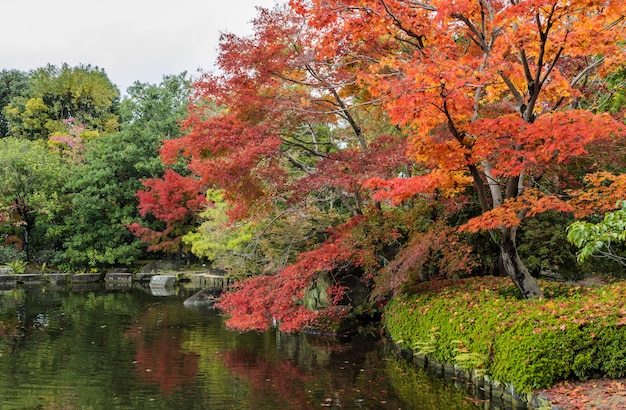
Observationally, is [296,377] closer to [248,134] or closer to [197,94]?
[248,134]

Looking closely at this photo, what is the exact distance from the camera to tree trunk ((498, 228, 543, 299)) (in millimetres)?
8055

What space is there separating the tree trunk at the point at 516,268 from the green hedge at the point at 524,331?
26 cm

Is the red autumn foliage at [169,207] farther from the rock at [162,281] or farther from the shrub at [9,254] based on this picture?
the shrub at [9,254]

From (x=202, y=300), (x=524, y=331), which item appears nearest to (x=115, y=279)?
(x=202, y=300)

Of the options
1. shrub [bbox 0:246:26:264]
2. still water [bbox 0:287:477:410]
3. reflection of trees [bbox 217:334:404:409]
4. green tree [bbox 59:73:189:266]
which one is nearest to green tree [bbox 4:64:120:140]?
green tree [bbox 59:73:189:266]

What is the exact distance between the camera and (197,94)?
11.0m

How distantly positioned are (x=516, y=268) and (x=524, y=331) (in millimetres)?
1675

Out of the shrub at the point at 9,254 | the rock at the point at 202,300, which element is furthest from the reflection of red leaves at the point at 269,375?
the shrub at the point at 9,254

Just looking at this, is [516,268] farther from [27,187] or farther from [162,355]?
[27,187]

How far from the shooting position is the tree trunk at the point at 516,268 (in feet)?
26.4

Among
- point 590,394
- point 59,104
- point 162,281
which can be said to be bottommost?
point 590,394

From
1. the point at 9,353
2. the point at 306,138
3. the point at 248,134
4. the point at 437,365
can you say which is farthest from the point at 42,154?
the point at 437,365

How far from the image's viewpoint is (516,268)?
26.8 feet

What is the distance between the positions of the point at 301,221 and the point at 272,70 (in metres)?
4.13
